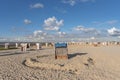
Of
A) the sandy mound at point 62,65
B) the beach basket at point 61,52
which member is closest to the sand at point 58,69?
the sandy mound at point 62,65

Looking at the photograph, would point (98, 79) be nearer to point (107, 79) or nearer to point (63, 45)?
point (107, 79)

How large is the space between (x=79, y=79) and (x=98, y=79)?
118 cm

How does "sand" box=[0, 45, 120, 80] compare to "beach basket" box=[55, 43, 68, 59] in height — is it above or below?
below

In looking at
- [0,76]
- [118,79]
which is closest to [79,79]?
[118,79]

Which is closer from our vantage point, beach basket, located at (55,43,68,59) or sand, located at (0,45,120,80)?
sand, located at (0,45,120,80)

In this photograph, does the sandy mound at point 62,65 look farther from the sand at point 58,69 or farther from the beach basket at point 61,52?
the beach basket at point 61,52

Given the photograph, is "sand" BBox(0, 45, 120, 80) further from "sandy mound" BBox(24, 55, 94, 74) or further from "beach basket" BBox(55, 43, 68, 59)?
"beach basket" BBox(55, 43, 68, 59)

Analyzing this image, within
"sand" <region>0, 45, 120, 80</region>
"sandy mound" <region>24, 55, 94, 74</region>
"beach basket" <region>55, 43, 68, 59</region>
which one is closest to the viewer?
"sand" <region>0, 45, 120, 80</region>

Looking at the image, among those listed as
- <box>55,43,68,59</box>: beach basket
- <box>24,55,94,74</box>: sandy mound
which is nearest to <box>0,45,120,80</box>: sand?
<box>24,55,94,74</box>: sandy mound

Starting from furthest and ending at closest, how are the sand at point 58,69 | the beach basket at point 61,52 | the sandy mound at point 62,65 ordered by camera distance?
the beach basket at point 61,52
the sandy mound at point 62,65
the sand at point 58,69

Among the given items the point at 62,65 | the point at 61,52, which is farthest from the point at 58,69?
the point at 61,52

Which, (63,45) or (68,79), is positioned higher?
(63,45)

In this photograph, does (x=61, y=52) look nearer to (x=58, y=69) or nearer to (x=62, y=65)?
(x=62, y=65)

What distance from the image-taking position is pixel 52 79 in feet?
38.0
